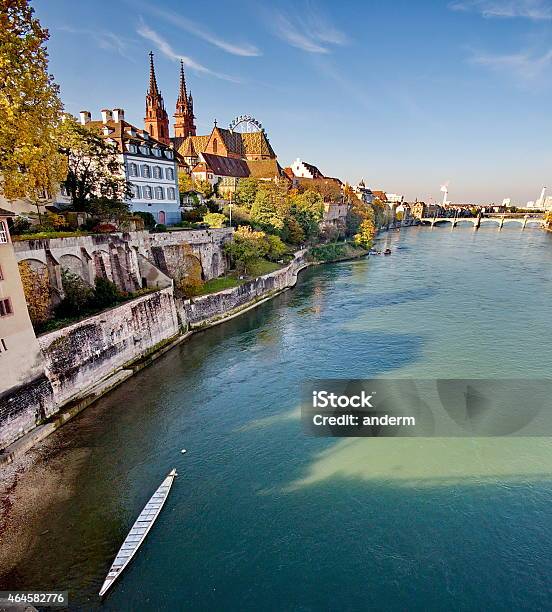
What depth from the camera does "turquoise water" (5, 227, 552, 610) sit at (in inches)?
435

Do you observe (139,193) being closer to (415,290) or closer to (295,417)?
(295,417)

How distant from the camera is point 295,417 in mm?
19047

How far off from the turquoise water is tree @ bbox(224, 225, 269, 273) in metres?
14.4

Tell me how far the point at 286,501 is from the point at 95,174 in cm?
2894

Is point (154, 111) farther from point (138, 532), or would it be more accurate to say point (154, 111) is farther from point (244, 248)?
point (138, 532)

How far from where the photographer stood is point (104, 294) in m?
22.5

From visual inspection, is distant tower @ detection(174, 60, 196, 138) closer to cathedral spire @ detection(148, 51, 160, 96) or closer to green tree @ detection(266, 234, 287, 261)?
cathedral spire @ detection(148, 51, 160, 96)

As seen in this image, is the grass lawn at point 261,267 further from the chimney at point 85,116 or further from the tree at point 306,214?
the chimney at point 85,116

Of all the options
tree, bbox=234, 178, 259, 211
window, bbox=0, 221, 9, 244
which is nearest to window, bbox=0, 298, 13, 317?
window, bbox=0, 221, 9, 244

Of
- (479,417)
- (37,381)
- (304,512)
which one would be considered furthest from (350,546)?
(37,381)

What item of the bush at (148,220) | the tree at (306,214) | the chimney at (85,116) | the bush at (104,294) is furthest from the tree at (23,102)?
the tree at (306,214)

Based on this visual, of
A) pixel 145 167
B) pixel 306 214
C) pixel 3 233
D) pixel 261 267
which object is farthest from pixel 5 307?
pixel 306 214

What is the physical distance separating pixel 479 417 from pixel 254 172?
64150 millimetres

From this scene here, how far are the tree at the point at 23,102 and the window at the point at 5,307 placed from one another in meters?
4.75
